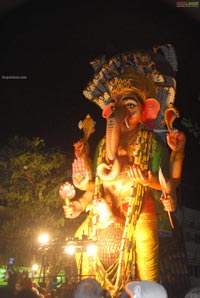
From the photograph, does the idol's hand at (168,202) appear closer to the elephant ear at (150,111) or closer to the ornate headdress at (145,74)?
the elephant ear at (150,111)

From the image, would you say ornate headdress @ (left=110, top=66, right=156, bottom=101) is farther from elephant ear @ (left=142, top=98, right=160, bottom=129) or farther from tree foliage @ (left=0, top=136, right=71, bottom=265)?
tree foliage @ (left=0, top=136, right=71, bottom=265)

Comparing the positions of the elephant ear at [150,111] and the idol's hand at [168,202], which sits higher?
the elephant ear at [150,111]

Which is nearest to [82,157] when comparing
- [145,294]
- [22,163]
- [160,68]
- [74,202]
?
[74,202]

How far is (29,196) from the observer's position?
1992 cm

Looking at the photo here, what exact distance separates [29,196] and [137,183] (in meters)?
7.81

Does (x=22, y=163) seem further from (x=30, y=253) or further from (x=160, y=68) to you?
(x=160, y=68)

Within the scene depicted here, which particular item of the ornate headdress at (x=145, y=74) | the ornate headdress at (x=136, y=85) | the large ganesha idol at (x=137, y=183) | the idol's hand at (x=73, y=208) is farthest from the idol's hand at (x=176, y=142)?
the idol's hand at (x=73, y=208)

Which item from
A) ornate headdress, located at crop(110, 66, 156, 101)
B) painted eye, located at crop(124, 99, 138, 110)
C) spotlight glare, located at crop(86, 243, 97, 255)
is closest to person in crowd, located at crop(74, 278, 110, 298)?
spotlight glare, located at crop(86, 243, 97, 255)

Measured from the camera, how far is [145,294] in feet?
10.6

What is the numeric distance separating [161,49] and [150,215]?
5.05 metres

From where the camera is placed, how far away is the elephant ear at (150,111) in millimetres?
14125

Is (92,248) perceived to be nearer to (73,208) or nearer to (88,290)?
(73,208)

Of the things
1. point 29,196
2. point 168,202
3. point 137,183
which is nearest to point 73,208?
point 137,183

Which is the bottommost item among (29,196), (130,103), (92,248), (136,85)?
(92,248)
